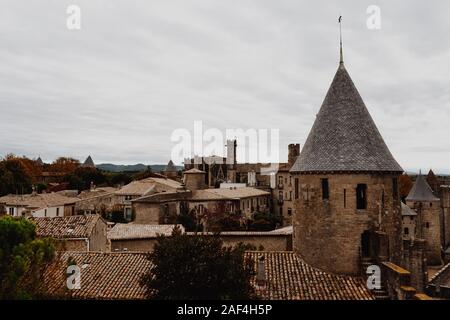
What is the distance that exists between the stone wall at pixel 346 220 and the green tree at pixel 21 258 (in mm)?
10708

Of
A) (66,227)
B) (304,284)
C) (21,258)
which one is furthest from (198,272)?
(66,227)

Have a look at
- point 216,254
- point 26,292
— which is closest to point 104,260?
point 26,292

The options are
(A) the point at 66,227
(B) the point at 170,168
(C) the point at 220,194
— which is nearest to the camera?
(A) the point at 66,227

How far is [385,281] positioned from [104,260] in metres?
12.8

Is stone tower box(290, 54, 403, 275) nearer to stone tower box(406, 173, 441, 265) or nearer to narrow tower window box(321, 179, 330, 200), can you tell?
narrow tower window box(321, 179, 330, 200)

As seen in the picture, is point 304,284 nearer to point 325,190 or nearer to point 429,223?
point 325,190

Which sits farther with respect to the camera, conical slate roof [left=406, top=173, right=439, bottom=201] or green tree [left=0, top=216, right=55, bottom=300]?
conical slate roof [left=406, top=173, right=439, bottom=201]

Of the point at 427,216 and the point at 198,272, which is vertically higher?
the point at 198,272

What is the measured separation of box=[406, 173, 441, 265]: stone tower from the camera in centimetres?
4700

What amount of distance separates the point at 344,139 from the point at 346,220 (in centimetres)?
357

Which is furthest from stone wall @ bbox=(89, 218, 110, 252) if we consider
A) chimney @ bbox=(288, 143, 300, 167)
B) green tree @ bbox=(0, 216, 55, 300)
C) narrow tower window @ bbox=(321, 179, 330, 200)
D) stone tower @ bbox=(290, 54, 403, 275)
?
chimney @ bbox=(288, 143, 300, 167)

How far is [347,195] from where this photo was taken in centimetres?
1680
